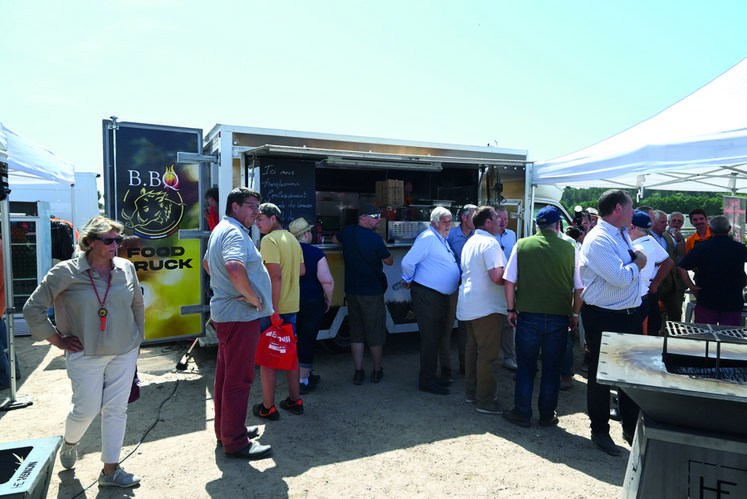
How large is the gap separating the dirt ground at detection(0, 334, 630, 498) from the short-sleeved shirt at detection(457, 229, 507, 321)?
863 millimetres

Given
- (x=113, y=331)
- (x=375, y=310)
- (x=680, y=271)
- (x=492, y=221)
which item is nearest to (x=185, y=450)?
(x=113, y=331)

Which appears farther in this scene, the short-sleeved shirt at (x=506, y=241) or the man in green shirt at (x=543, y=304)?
the short-sleeved shirt at (x=506, y=241)

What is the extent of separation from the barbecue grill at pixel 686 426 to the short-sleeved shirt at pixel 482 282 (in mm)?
1826

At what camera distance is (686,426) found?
189 cm

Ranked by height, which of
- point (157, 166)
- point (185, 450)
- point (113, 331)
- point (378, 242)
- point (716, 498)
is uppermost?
point (157, 166)

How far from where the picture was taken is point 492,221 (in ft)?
13.4

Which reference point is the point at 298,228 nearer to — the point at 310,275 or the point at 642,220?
the point at 310,275

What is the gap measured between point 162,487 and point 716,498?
109 inches

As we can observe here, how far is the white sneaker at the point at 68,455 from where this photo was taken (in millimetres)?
2914

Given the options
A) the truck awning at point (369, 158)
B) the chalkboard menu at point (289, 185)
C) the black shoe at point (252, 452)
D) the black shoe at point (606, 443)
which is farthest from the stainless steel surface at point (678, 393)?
the chalkboard menu at point (289, 185)

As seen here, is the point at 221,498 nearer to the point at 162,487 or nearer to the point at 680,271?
the point at 162,487

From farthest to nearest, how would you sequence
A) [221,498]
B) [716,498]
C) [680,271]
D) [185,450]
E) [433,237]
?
[680,271] < [433,237] < [185,450] < [221,498] < [716,498]

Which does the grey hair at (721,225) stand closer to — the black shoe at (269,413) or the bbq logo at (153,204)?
the black shoe at (269,413)

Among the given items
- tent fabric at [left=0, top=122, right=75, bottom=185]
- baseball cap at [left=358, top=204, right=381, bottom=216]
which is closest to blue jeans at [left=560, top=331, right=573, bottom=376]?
baseball cap at [left=358, top=204, right=381, bottom=216]
